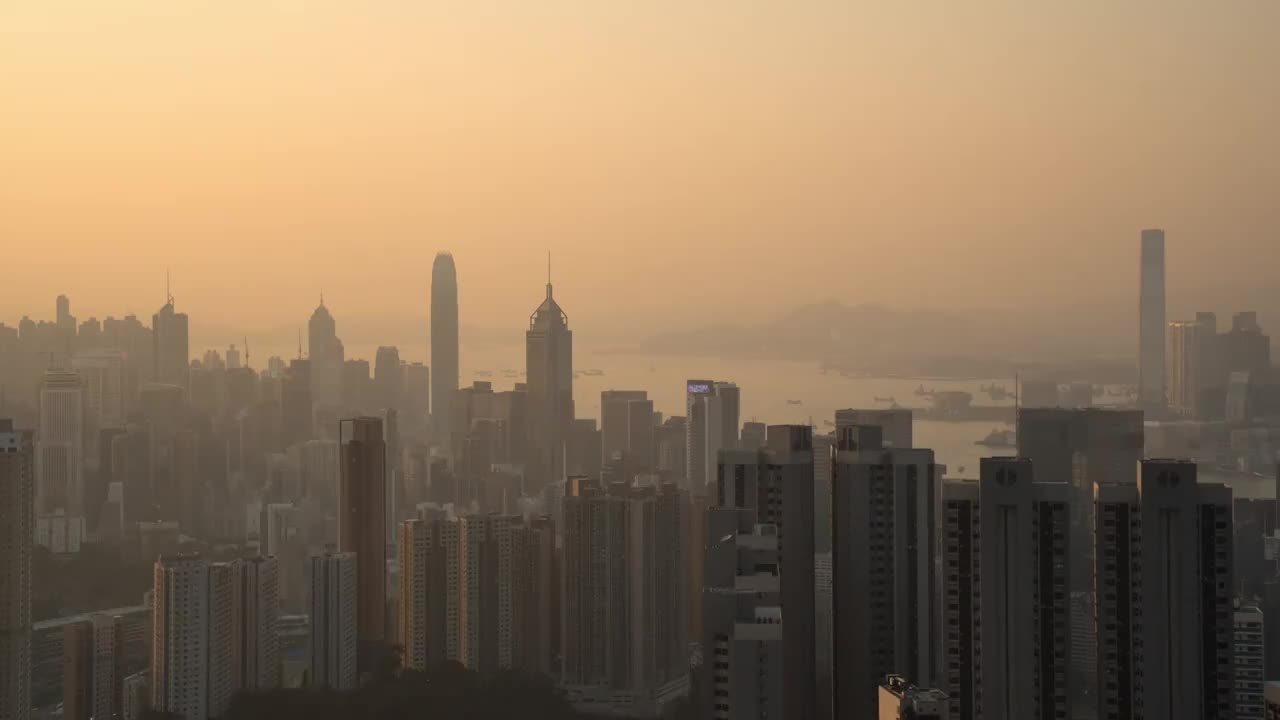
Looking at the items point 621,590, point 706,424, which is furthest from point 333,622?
point 706,424

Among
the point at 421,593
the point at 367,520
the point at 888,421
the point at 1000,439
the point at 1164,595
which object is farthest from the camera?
the point at 367,520

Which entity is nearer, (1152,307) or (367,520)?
(1152,307)

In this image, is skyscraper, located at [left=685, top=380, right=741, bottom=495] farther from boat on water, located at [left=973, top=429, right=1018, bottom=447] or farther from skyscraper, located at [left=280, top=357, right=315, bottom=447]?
skyscraper, located at [left=280, top=357, right=315, bottom=447]

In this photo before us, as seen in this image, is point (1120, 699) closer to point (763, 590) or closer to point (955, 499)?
point (955, 499)

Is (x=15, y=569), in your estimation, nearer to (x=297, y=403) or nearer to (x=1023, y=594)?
(x=297, y=403)

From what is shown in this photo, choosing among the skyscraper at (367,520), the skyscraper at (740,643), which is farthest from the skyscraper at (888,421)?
the skyscraper at (367,520)

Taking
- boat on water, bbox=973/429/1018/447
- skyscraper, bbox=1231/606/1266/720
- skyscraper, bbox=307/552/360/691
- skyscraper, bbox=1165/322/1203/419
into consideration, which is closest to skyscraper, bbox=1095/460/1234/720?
skyscraper, bbox=1231/606/1266/720
